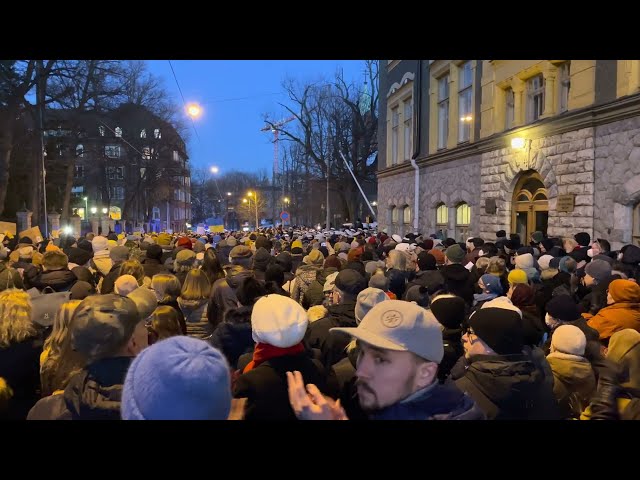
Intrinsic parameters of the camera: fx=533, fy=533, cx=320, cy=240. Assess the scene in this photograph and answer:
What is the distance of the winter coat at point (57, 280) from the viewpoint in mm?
5805

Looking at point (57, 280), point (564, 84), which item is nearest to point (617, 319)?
point (57, 280)

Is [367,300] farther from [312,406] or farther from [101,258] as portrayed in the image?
[101,258]

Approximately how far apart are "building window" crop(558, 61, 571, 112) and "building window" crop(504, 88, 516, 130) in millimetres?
2253

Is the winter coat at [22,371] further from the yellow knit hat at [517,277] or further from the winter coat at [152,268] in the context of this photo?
the yellow knit hat at [517,277]

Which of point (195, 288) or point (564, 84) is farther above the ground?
point (564, 84)

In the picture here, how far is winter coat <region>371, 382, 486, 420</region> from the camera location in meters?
2.00

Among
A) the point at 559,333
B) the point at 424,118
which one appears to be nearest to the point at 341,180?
the point at 424,118

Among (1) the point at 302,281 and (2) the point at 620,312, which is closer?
(2) the point at 620,312

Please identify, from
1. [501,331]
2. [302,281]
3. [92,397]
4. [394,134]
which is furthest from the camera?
[394,134]

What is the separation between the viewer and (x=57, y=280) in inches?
230

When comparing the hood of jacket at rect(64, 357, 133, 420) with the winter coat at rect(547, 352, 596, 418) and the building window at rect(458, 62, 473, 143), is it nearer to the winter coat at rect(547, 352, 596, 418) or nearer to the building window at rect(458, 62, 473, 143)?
the winter coat at rect(547, 352, 596, 418)

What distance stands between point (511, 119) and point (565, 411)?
13.9 m

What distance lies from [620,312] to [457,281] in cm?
183

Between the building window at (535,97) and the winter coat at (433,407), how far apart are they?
13.7m
